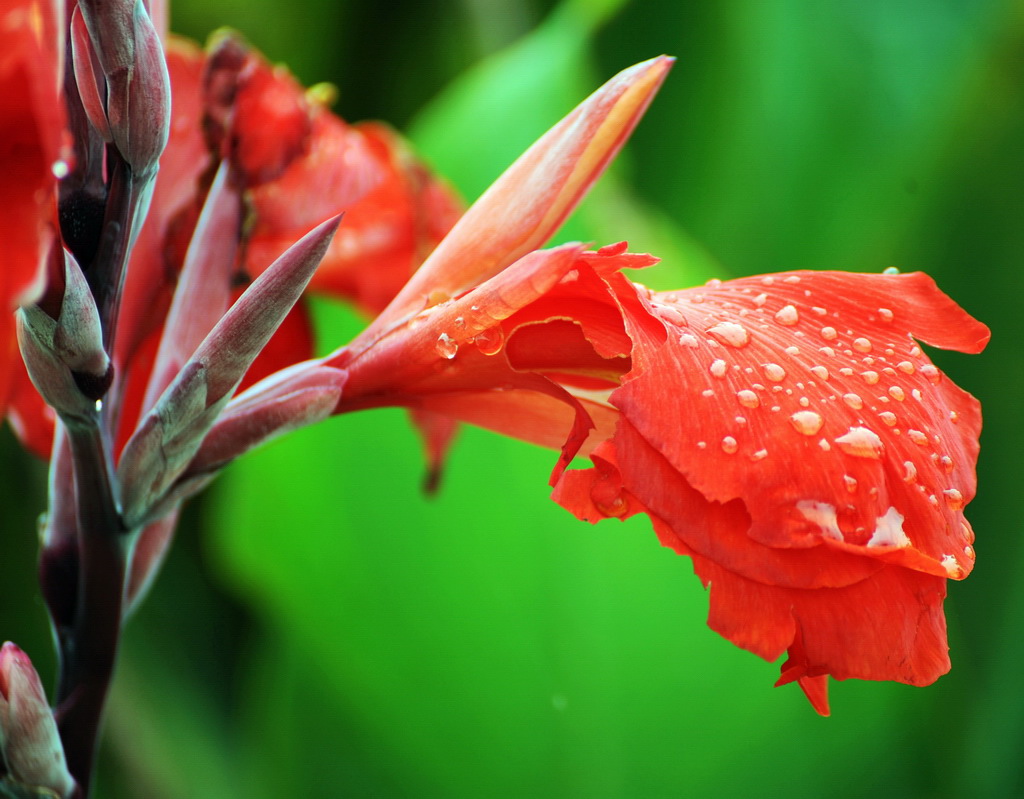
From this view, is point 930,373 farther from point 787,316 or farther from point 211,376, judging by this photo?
point 211,376

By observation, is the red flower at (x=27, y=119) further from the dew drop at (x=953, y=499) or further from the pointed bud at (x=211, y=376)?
→ the dew drop at (x=953, y=499)

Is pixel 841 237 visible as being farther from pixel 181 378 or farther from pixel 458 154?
pixel 181 378

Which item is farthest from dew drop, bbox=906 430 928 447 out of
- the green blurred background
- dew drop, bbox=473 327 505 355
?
the green blurred background

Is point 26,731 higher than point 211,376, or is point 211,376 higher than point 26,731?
point 211,376

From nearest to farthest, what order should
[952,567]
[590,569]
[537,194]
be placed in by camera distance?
[952,567], [537,194], [590,569]

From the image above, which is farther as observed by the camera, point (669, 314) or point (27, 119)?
point (27, 119)

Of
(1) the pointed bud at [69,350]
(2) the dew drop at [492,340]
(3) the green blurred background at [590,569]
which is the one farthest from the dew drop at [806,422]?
(3) the green blurred background at [590,569]

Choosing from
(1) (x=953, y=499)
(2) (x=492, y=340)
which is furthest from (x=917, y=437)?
(2) (x=492, y=340)

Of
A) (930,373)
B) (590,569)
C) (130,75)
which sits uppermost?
(130,75)
